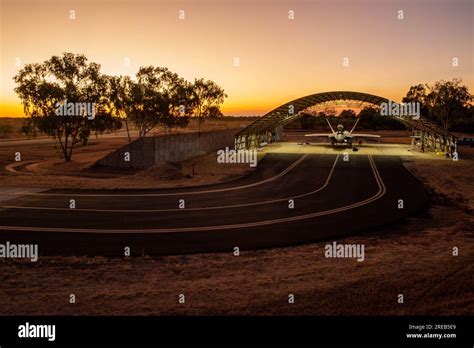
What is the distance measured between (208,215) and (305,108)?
53.2 m

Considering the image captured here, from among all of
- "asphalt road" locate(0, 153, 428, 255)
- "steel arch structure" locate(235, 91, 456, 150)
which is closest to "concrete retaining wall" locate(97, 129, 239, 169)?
"steel arch structure" locate(235, 91, 456, 150)

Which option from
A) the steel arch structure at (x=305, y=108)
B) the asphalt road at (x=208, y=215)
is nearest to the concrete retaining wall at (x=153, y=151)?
the steel arch structure at (x=305, y=108)

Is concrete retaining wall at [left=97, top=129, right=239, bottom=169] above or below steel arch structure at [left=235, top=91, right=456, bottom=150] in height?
below

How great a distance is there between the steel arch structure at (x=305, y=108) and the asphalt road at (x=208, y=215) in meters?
30.6

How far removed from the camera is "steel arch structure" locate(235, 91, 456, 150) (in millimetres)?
62406

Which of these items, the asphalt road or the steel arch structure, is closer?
the asphalt road

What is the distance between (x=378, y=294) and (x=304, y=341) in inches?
151

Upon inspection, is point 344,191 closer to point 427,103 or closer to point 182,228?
point 182,228

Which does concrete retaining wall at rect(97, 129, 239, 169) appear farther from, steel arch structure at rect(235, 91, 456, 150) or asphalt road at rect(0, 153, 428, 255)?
asphalt road at rect(0, 153, 428, 255)

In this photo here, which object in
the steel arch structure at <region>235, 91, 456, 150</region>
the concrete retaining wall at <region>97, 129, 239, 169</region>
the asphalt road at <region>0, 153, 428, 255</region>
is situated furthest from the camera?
the steel arch structure at <region>235, 91, 456, 150</region>

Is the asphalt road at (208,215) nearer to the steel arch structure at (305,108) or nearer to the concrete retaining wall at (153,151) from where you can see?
the concrete retaining wall at (153,151)

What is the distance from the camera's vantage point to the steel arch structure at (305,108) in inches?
2457

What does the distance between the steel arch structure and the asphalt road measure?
101 feet

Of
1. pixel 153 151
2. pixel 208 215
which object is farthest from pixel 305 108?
pixel 208 215
